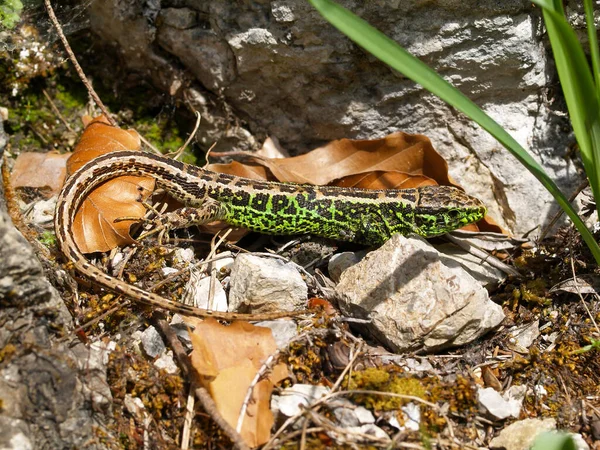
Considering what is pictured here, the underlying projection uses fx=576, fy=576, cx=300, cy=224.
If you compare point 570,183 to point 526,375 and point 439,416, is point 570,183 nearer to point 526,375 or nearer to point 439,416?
point 526,375

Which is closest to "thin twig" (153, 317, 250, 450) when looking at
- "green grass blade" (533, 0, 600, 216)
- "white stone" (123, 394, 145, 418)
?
"white stone" (123, 394, 145, 418)

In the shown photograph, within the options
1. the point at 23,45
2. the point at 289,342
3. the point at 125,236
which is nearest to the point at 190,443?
the point at 289,342

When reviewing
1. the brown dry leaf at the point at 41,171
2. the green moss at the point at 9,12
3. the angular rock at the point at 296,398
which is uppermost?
the green moss at the point at 9,12

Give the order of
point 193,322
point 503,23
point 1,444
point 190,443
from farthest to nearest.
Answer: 1. point 503,23
2. point 193,322
3. point 190,443
4. point 1,444

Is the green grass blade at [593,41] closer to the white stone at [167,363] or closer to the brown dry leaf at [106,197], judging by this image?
the white stone at [167,363]

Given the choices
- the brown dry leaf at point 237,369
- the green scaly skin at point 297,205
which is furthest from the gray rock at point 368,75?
the brown dry leaf at point 237,369
